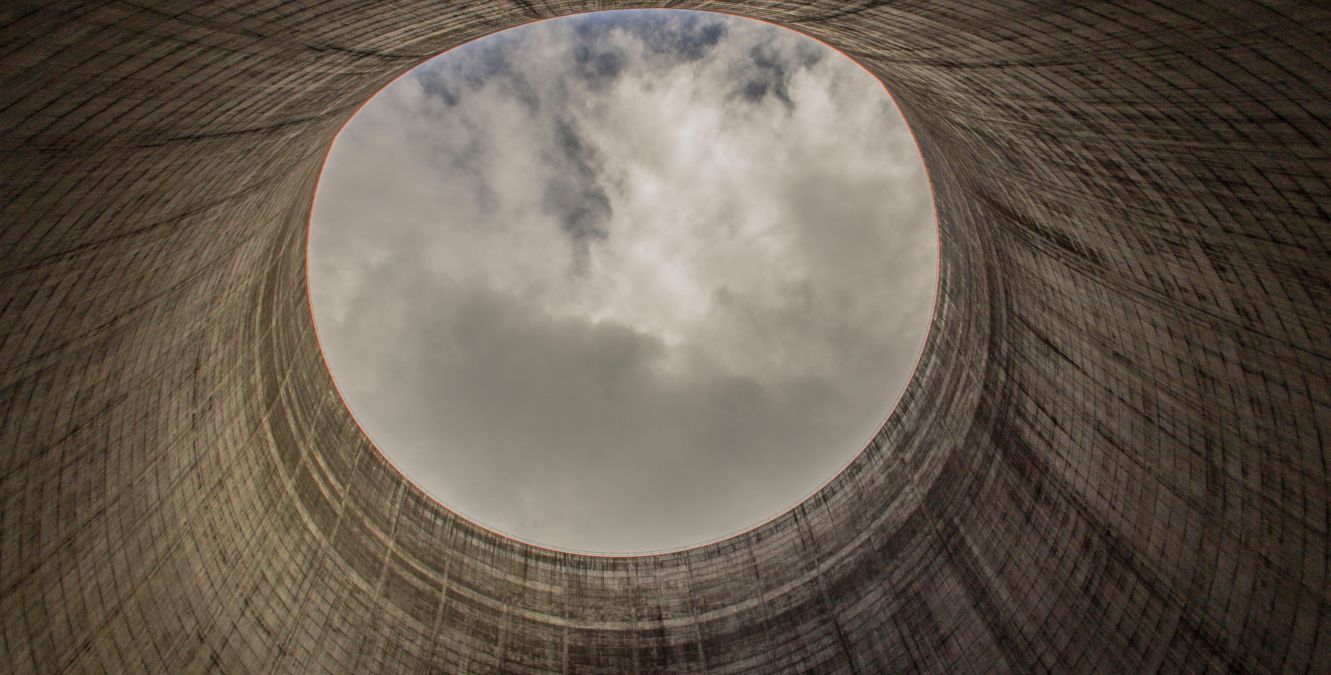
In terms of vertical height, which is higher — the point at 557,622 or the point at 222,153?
the point at 222,153

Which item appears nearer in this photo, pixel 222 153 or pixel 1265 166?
pixel 1265 166

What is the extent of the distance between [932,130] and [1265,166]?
7351 mm

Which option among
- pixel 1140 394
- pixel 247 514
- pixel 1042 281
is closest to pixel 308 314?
pixel 247 514

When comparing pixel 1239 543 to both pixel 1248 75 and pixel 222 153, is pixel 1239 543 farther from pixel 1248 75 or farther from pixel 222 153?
pixel 222 153

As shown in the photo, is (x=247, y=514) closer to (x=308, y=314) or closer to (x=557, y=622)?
(x=308, y=314)

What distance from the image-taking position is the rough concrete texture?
6.01 m

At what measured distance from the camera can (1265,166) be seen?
616 cm

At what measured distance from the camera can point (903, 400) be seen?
613 inches

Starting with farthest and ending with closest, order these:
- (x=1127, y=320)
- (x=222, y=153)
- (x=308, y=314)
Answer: (x=308, y=314) < (x=1127, y=320) < (x=222, y=153)

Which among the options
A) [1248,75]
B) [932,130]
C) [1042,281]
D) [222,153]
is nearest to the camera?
[1248,75]

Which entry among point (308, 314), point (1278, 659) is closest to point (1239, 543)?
point (1278, 659)

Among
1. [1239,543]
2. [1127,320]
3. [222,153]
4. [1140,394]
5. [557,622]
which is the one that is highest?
[222,153]

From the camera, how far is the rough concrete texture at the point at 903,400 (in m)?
6.01

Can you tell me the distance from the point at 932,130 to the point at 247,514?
1363cm
